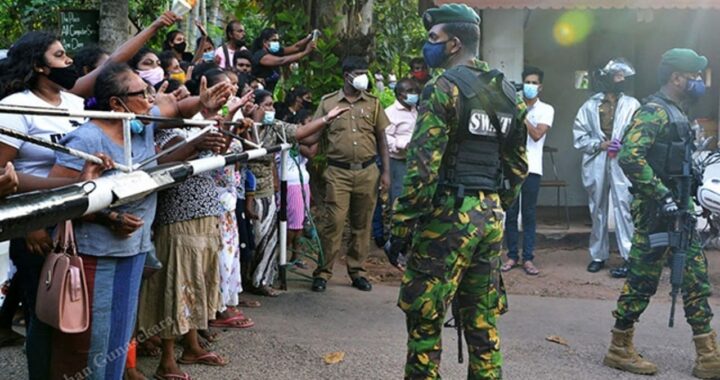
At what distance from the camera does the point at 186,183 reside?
15.5ft

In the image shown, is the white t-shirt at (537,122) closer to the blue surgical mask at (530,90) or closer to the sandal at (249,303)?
the blue surgical mask at (530,90)

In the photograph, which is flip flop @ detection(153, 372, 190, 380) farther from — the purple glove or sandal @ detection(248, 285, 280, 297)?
Answer: the purple glove

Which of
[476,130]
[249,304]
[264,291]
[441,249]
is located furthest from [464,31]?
[264,291]

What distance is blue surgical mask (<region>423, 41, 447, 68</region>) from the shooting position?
4168mm

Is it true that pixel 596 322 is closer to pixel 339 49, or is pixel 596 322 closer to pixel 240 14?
pixel 339 49

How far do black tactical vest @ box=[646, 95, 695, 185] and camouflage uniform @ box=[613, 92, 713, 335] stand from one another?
4 centimetres

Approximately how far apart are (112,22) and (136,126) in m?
4.40

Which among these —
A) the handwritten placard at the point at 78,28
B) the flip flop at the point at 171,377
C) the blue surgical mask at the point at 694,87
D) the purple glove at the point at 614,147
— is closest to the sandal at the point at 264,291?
the flip flop at the point at 171,377

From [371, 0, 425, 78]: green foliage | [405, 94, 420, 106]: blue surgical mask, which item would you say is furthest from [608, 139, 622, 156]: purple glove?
[371, 0, 425, 78]: green foliage

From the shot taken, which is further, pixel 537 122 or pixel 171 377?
pixel 537 122

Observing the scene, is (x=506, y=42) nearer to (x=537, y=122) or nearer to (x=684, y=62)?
(x=537, y=122)

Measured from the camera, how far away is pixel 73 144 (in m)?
3.53

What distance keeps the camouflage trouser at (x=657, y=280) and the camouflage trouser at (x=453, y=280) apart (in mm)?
1616

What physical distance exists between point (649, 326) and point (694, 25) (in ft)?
16.3
